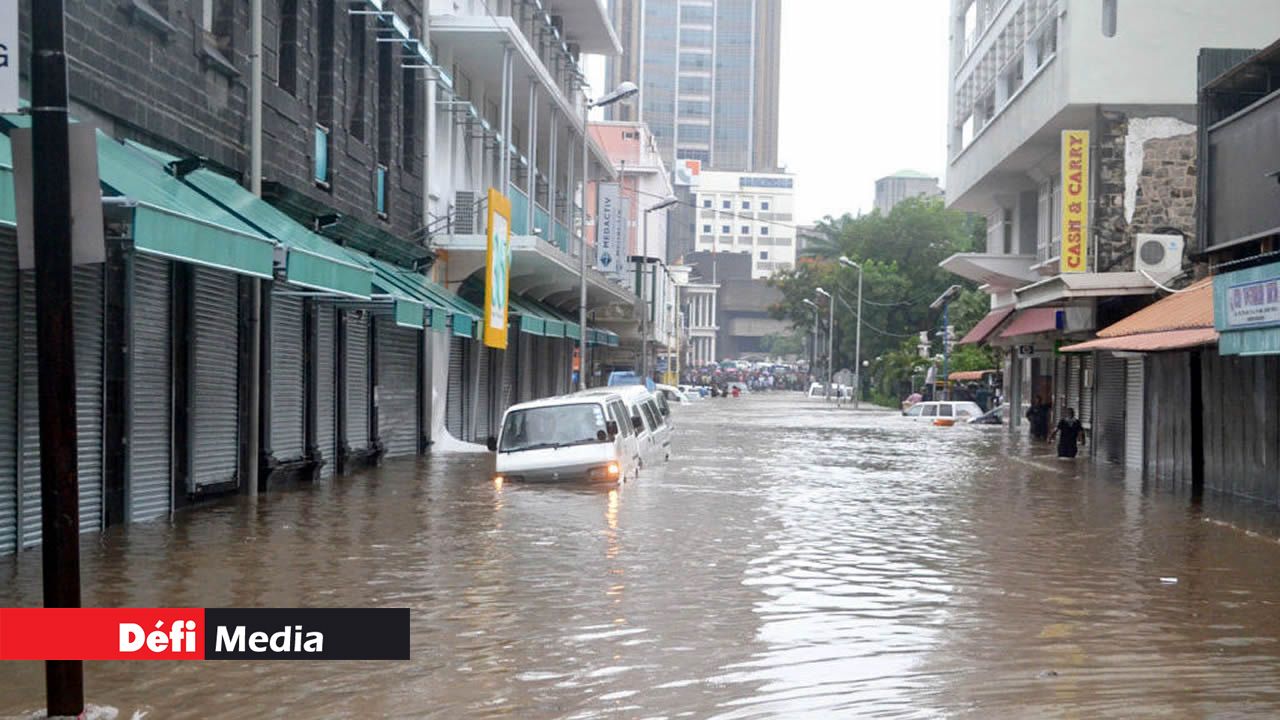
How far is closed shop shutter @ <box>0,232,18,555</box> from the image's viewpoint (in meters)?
13.2

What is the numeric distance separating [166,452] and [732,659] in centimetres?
983

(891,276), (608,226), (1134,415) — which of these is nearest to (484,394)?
(608,226)

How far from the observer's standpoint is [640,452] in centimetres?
2567

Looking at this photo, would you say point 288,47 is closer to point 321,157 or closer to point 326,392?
point 321,157

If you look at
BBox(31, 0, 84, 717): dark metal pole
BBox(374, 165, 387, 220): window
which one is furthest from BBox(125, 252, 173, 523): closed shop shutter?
BBox(374, 165, 387, 220): window

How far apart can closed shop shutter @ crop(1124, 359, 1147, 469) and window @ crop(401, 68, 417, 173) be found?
49.0 ft

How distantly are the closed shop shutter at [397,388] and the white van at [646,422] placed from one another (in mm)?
4188

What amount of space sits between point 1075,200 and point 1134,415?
6.55 m

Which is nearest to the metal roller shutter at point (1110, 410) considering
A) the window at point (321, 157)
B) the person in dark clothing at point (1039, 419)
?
the person in dark clothing at point (1039, 419)

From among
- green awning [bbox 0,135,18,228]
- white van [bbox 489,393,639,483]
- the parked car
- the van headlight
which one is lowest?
the parked car

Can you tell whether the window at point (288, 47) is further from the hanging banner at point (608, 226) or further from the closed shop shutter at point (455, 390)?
the hanging banner at point (608, 226)

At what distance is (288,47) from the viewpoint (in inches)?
892

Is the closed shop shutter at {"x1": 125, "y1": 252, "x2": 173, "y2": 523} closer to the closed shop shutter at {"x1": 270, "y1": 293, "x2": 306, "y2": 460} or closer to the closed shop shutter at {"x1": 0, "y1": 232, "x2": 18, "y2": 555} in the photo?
the closed shop shutter at {"x1": 0, "y1": 232, "x2": 18, "y2": 555}

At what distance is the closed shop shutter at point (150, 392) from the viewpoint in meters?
16.1
